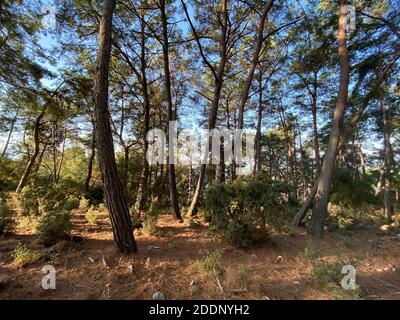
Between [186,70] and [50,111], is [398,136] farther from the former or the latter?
[50,111]

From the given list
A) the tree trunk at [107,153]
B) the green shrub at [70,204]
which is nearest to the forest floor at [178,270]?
the tree trunk at [107,153]

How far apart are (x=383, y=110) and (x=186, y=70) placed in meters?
10.4

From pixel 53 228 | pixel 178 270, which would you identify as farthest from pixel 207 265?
pixel 53 228

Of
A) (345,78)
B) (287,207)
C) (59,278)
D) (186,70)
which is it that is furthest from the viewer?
(186,70)

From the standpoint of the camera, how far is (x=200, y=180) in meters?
7.94

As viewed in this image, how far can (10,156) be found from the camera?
677 inches

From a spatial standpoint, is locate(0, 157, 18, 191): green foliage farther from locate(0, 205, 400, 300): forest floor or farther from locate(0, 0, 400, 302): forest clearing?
locate(0, 205, 400, 300): forest floor

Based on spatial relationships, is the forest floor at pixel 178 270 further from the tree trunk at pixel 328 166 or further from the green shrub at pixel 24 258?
the tree trunk at pixel 328 166

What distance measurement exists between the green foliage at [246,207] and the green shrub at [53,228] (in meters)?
2.75

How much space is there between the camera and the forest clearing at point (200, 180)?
3207 millimetres

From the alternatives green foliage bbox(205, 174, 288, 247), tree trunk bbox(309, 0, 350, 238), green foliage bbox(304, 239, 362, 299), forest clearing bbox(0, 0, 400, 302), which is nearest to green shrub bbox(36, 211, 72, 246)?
forest clearing bbox(0, 0, 400, 302)
